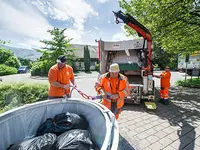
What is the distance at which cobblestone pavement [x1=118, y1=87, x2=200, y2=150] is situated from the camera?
2.63 meters

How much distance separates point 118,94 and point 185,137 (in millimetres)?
1882

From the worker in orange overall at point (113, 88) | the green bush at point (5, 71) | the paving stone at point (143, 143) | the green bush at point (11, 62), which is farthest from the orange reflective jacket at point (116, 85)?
the green bush at point (11, 62)

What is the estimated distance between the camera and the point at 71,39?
2303 cm

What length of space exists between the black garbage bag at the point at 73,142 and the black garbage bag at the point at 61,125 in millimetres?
256

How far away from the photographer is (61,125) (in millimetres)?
1759

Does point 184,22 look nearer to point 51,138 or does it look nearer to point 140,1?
point 140,1

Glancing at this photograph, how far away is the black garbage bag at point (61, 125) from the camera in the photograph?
1.71m

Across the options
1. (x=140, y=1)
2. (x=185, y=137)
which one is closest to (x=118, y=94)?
(x=185, y=137)

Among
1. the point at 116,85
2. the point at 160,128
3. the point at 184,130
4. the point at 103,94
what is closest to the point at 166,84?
the point at 184,130

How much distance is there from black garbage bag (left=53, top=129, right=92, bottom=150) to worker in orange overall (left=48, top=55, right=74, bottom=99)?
157cm

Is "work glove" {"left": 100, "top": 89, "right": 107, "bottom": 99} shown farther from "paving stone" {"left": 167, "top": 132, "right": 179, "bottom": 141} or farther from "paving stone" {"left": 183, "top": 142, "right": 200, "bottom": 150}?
"paving stone" {"left": 183, "top": 142, "right": 200, "bottom": 150}

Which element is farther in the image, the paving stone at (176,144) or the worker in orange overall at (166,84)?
the worker in orange overall at (166,84)

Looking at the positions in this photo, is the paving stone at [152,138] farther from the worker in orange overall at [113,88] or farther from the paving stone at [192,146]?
the worker in orange overall at [113,88]

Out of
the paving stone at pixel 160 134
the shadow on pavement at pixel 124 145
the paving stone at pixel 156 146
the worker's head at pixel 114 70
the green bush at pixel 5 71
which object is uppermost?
the worker's head at pixel 114 70
